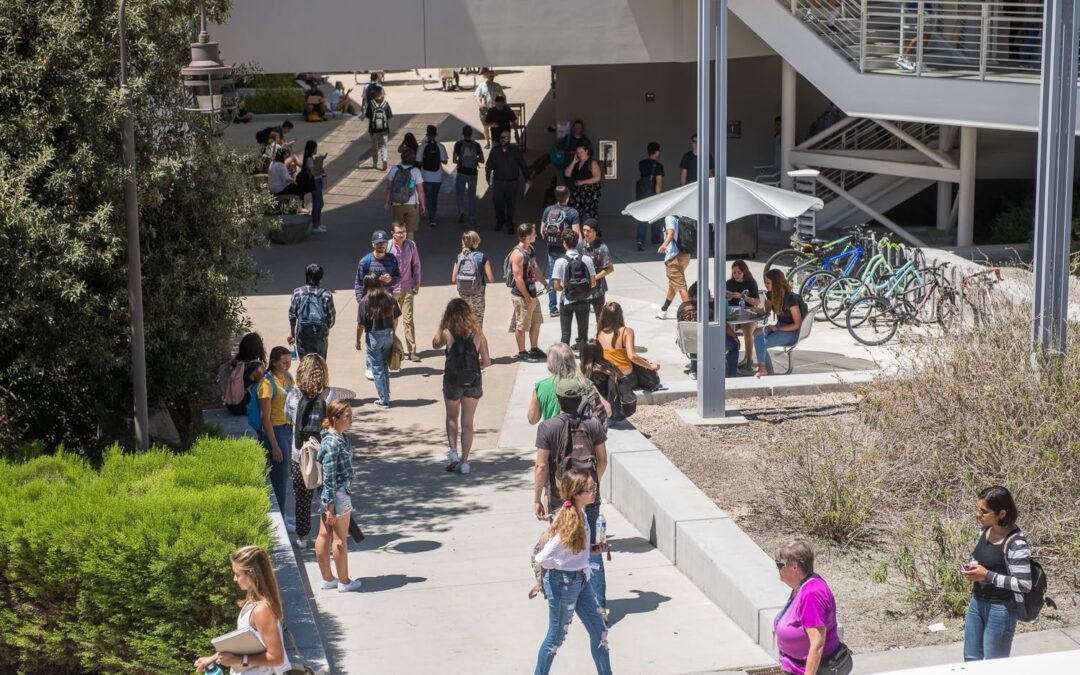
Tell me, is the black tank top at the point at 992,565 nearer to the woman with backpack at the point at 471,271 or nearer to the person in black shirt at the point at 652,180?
the woman with backpack at the point at 471,271

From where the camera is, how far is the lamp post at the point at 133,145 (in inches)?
368

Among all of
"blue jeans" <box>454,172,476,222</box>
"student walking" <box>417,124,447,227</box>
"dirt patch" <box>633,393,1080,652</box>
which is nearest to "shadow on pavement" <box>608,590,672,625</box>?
"dirt patch" <box>633,393,1080,652</box>

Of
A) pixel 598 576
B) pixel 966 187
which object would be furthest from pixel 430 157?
pixel 598 576

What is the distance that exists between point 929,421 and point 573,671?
12.5ft

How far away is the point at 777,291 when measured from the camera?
46.4ft

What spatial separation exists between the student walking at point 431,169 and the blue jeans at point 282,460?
495 inches

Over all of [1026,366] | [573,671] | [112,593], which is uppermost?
[1026,366]

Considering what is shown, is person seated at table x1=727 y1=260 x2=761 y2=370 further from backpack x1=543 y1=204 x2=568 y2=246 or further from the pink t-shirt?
the pink t-shirt

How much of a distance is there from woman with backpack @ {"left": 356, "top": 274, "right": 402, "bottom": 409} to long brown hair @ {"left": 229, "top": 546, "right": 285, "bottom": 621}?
6.89 m

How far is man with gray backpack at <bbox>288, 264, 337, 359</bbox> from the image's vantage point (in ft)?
43.0

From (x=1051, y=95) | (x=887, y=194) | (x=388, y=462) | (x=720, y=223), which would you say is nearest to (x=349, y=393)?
(x=388, y=462)

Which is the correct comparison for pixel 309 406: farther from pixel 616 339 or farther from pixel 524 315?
pixel 524 315

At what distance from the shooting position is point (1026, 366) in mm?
10523

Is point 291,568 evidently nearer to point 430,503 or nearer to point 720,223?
point 430,503
